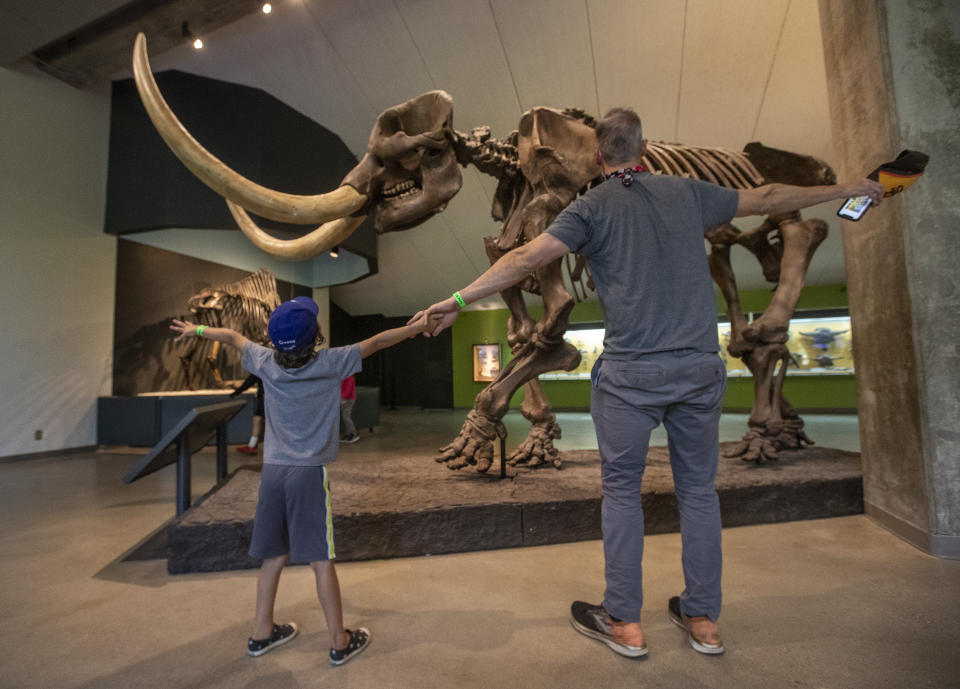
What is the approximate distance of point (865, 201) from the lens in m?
1.92

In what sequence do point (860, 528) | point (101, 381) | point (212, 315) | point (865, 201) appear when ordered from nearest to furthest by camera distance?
point (865, 201), point (860, 528), point (101, 381), point (212, 315)

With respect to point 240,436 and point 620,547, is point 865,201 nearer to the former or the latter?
point 620,547

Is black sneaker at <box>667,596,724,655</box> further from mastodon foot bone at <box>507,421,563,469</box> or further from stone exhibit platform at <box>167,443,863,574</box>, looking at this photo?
mastodon foot bone at <box>507,421,563,469</box>

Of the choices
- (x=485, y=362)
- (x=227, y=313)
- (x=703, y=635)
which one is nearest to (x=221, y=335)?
(x=703, y=635)

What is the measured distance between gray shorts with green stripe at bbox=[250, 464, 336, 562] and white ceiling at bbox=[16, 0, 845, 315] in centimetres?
665

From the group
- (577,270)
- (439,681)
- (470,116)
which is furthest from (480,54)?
(439,681)

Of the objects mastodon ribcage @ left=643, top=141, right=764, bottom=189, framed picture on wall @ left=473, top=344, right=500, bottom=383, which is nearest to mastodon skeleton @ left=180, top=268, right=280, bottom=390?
framed picture on wall @ left=473, top=344, right=500, bottom=383

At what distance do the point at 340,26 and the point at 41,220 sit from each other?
480cm

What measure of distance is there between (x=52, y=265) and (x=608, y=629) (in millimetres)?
8192

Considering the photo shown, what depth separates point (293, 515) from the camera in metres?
1.69

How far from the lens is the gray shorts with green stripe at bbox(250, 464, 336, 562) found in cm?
167

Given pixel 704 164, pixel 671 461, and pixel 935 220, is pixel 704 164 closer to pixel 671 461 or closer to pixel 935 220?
pixel 935 220

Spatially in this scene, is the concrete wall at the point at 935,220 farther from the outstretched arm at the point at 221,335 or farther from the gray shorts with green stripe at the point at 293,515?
the outstretched arm at the point at 221,335

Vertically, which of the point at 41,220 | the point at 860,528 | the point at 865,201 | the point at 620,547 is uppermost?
the point at 41,220
